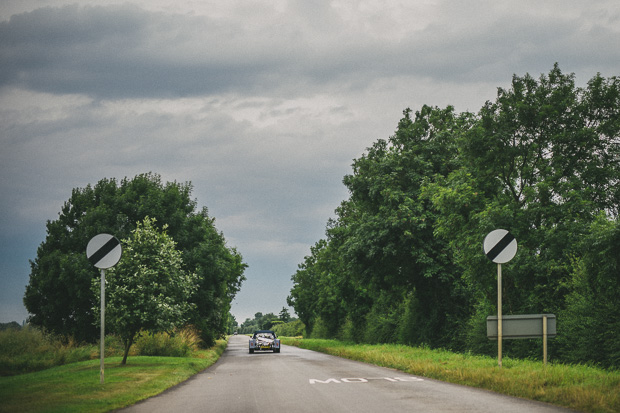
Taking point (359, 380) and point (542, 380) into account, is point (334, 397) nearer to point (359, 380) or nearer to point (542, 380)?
point (359, 380)

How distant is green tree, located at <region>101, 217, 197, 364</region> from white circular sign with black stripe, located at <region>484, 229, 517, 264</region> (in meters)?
11.1

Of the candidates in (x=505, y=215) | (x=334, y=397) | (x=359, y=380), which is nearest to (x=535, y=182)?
(x=505, y=215)

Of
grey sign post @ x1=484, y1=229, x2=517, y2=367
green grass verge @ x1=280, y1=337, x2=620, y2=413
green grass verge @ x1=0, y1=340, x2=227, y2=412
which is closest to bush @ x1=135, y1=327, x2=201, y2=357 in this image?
green grass verge @ x1=0, y1=340, x2=227, y2=412

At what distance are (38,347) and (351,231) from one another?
19513mm

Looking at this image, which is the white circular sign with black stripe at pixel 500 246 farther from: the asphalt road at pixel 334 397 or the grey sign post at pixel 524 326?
the asphalt road at pixel 334 397

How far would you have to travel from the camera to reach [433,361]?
17.2 meters

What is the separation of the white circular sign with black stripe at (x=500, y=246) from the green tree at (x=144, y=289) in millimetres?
11122

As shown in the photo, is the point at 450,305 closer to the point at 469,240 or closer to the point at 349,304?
the point at 469,240

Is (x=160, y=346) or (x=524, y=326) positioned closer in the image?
(x=524, y=326)

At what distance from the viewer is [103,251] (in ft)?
40.3

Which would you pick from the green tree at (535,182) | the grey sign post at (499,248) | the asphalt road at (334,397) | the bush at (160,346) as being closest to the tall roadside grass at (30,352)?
the bush at (160,346)

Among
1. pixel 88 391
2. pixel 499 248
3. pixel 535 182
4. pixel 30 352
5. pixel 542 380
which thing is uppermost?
pixel 535 182

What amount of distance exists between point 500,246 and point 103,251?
9512 millimetres

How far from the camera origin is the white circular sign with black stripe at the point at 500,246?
12.6 meters
